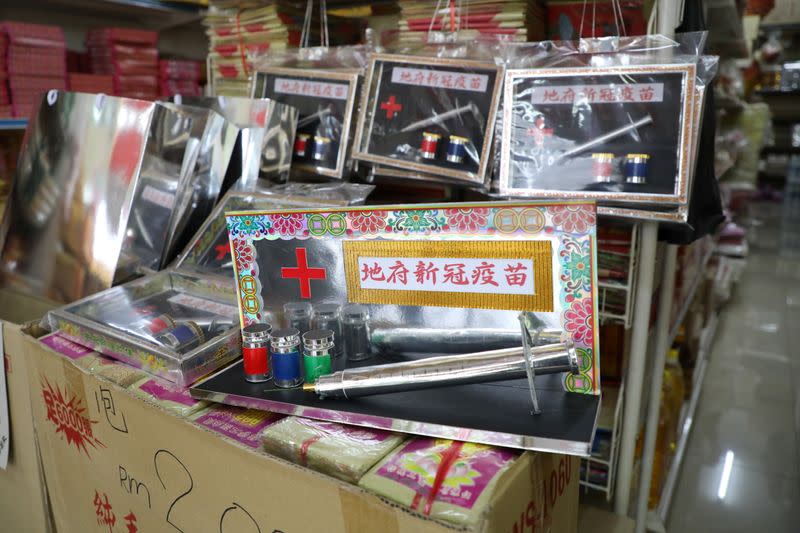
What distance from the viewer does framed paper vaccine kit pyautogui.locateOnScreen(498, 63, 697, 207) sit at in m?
0.96

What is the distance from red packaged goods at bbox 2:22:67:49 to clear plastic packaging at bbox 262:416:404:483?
2.20m

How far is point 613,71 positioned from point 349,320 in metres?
0.65

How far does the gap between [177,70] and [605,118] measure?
2339 mm

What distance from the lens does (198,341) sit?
897 mm

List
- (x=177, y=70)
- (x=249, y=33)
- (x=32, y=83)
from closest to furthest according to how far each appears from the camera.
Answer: (x=249, y=33) → (x=32, y=83) → (x=177, y=70)

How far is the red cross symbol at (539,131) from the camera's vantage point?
3.49 feet

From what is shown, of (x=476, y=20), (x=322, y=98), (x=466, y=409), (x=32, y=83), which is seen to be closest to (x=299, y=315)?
(x=466, y=409)

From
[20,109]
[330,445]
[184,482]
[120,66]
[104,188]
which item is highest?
[120,66]

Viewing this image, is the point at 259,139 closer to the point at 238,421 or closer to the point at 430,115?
the point at 430,115

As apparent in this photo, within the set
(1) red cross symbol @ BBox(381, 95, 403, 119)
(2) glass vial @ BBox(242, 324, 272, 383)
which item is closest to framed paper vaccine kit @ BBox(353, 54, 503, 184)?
(1) red cross symbol @ BBox(381, 95, 403, 119)

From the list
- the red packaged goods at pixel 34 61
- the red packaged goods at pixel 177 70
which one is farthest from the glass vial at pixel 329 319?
the red packaged goods at pixel 177 70

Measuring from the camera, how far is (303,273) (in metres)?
0.86

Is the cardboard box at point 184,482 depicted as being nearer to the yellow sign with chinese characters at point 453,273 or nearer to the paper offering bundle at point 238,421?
the paper offering bundle at point 238,421

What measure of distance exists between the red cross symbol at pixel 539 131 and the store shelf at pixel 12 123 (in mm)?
1963
